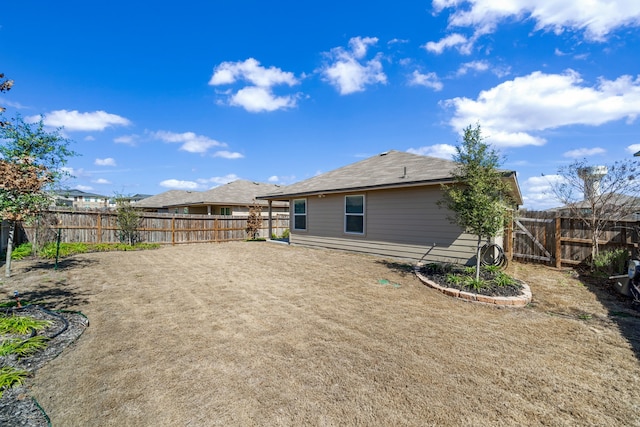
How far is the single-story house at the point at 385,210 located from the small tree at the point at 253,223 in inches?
187

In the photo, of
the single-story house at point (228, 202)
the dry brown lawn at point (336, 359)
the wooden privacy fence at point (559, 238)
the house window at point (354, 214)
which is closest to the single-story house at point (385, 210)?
the house window at point (354, 214)

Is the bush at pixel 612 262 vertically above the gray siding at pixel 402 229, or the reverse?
the gray siding at pixel 402 229

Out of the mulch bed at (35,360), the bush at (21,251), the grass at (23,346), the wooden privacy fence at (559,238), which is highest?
the wooden privacy fence at (559,238)

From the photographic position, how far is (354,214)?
1046 cm

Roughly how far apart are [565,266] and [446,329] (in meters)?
7.00

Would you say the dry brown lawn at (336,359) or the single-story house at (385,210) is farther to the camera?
the single-story house at (385,210)

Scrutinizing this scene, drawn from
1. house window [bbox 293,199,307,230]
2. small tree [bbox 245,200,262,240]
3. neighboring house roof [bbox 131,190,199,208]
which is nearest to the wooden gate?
house window [bbox 293,199,307,230]

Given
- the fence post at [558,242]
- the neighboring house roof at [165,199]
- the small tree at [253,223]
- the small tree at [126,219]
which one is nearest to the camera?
the fence post at [558,242]

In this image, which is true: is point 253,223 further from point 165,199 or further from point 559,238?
point 559,238

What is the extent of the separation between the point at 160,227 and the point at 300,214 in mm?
7122

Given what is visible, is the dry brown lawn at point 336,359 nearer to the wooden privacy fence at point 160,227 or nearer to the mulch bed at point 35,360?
the mulch bed at point 35,360

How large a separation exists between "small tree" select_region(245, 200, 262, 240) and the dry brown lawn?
1128 cm

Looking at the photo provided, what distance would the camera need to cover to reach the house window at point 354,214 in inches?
403

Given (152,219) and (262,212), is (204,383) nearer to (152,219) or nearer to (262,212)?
(152,219)
